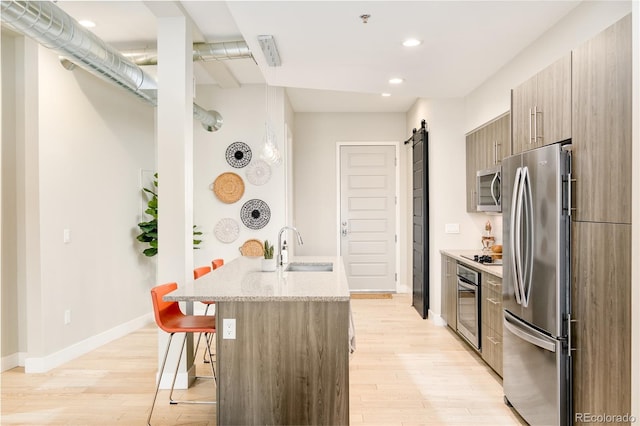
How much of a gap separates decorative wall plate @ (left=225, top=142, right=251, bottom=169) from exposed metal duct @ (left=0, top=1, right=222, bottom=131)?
1580 mm

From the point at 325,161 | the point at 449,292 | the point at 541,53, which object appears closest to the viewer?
the point at 541,53

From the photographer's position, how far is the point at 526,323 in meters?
2.66

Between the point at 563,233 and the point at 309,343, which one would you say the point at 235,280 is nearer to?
the point at 309,343

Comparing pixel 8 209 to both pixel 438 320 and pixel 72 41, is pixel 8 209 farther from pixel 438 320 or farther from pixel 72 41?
pixel 438 320

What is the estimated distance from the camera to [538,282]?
2.48 m

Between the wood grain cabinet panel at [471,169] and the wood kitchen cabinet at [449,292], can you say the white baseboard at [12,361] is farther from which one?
the wood grain cabinet panel at [471,169]

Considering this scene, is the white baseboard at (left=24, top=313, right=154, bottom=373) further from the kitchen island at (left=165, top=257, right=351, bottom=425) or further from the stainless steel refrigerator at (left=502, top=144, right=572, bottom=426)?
the stainless steel refrigerator at (left=502, top=144, right=572, bottom=426)

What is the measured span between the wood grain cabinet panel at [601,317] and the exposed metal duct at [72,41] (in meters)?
3.16

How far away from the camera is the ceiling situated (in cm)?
276

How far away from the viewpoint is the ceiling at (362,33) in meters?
2.76

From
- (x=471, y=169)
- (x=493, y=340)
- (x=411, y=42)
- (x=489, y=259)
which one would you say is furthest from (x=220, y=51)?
(x=493, y=340)

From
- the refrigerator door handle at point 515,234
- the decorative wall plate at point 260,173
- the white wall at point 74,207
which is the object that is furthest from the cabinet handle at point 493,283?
the white wall at point 74,207

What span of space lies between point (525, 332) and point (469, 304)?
149cm

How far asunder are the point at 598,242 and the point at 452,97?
3370 millimetres
